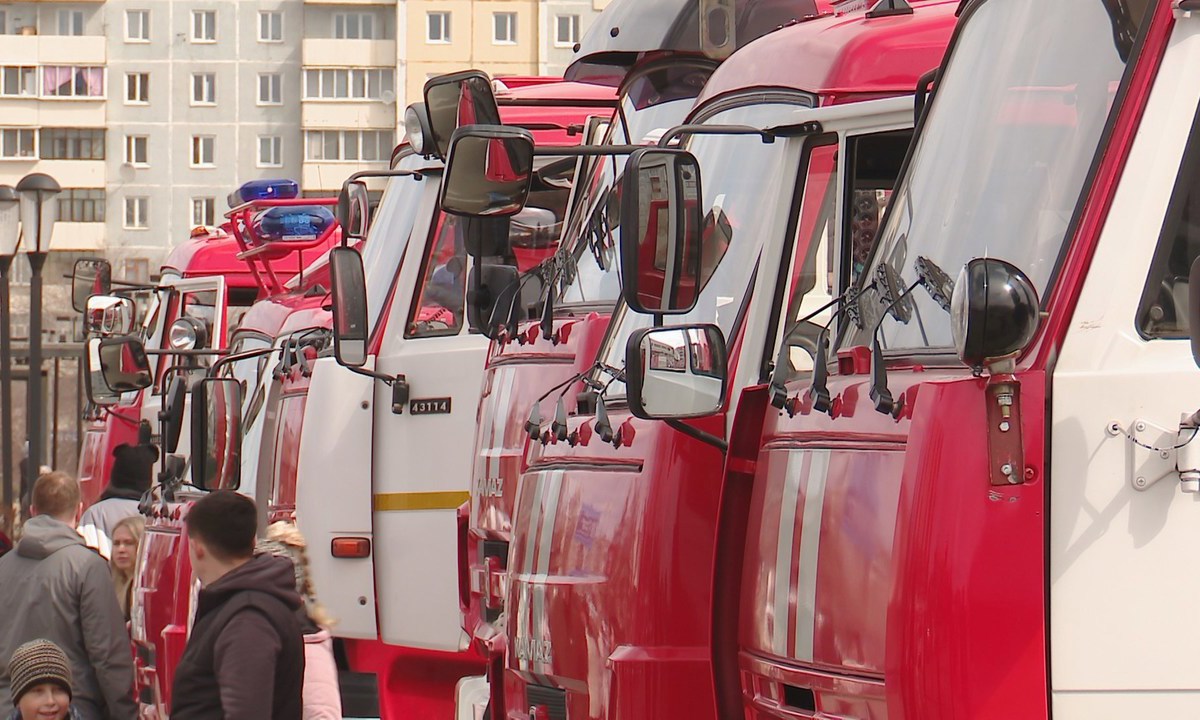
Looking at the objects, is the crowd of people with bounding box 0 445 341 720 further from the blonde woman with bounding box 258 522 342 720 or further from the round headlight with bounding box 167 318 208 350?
the round headlight with bounding box 167 318 208 350

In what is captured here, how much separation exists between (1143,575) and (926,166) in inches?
44.8

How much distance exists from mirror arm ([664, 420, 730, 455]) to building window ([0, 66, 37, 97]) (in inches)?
2849

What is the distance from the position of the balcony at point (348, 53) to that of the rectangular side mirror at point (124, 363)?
5976 cm

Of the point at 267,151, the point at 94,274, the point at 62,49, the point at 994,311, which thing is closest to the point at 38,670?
the point at 994,311

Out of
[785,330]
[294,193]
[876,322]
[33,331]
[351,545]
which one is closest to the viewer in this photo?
[876,322]

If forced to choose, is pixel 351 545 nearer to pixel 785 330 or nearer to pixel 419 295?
pixel 419 295

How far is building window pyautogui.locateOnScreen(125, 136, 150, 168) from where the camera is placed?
73.8 metres

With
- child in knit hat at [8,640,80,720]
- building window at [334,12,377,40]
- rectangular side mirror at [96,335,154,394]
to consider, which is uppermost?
building window at [334,12,377,40]

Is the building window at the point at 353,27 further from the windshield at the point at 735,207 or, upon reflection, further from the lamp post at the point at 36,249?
the windshield at the point at 735,207

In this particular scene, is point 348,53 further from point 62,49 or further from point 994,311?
point 994,311

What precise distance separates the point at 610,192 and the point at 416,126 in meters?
1.97

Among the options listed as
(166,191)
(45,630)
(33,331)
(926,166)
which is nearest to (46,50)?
(166,191)

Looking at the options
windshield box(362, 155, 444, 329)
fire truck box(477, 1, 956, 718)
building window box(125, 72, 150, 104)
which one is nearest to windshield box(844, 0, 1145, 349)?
fire truck box(477, 1, 956, 718)

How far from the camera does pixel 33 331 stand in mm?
17625
